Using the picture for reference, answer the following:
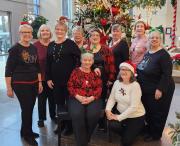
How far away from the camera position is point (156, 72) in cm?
305

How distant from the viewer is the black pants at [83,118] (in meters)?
2.96

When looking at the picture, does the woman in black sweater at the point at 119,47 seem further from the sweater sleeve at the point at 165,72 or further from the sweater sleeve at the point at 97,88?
the sweater sleeve at the point at 165,72

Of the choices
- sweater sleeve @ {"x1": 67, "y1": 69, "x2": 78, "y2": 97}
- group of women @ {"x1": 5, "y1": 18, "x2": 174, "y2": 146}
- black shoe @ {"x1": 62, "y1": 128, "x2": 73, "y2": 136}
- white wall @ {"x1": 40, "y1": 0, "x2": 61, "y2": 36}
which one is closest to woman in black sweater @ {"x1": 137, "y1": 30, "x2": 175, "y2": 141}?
group of women @ {"x1": 5, "y1": 18, "x2": 174, "y2": 146}

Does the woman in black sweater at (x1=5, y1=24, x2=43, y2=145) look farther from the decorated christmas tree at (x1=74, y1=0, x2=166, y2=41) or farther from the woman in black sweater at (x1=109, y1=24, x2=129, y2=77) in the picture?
the decorated christmas tree at (x1=74, y1=0, x2=166, y2=41)

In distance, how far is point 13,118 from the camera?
4.16m

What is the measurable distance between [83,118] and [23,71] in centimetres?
86

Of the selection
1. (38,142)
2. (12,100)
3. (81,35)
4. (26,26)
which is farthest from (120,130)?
(12,100)

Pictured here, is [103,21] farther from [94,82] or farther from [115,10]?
[94,82]

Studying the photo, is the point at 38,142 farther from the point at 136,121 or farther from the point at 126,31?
the point at 126,31

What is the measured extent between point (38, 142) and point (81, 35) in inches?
57.4

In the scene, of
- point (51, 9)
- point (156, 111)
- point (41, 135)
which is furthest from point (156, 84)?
point (51, 9)

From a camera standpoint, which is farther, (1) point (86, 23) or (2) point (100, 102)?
(1) point (86, 23)

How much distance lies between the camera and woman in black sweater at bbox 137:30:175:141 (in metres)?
2.99

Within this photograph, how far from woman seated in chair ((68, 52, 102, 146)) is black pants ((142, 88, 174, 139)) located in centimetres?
59
